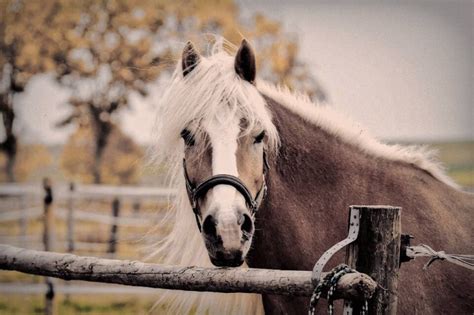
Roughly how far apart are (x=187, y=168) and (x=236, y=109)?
0.37 metres

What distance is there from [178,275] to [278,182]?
2.77ft

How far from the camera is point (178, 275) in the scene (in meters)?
2.19

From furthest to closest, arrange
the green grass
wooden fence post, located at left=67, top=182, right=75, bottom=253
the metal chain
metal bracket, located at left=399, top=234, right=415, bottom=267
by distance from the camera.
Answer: wooden fence post, located at left=67, top=182, right=75, bottom=253, the green grass, metal bracket, located at left=399, top=234, right=415, bottom=267, the metal chain

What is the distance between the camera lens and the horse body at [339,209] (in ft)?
8.92

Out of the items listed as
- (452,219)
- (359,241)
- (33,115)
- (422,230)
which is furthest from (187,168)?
(33,115)

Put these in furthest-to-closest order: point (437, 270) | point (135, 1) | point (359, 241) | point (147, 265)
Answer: point (135, 1) → point (437, 270) → point (147, 265) → point (359, 241)

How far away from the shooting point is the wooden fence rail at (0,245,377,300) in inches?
73.3

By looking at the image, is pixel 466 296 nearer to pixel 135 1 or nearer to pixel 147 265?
pixel 147 265

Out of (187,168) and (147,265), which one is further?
(187,168)

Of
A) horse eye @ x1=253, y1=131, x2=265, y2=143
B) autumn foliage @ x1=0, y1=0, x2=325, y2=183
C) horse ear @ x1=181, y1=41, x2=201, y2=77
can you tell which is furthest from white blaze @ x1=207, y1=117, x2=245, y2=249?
autumn foliage @ x1=0, y1=0, x2=325, y2=183

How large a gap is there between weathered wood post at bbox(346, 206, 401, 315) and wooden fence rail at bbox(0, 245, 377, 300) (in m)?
0.07

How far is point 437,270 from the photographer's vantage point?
2740 mm

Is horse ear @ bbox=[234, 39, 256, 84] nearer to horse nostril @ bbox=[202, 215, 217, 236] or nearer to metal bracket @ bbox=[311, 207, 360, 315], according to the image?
horse nostril @ bbox=[202, 215, 217, 236]

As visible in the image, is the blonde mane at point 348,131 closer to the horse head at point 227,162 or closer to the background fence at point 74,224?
the horse head at point 227,162
